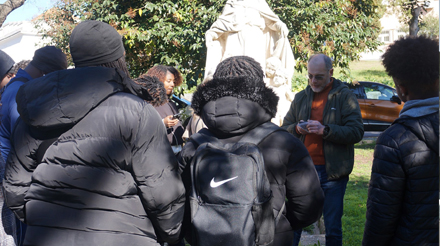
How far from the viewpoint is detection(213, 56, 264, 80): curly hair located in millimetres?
2213

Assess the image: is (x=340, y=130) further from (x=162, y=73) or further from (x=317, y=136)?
(x=162, y=73)

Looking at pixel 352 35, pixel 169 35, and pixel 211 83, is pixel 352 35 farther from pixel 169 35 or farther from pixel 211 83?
pixel 211 83

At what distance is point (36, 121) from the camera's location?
176 cm

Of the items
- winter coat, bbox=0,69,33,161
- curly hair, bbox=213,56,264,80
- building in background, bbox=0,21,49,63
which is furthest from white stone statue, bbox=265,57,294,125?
building in background, bbox=0,21,49,63

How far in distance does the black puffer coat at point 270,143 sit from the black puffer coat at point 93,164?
0.33 metres

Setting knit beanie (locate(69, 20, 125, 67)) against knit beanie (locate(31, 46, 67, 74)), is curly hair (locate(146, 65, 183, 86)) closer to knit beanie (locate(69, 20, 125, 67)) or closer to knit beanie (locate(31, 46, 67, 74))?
knit beanie (locate(31, 46, 67, 74))

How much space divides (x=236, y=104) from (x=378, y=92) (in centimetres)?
1359

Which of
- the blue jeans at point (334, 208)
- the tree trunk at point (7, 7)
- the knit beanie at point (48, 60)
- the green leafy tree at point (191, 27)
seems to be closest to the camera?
the blue jeans at point (334, 208)

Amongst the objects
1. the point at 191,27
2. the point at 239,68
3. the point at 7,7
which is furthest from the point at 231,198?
the point at 7,7

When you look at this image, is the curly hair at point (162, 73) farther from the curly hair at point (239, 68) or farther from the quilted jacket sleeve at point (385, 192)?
the quilted jacket sleeve at point (385, 192)

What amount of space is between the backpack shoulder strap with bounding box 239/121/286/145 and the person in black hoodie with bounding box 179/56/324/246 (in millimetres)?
21

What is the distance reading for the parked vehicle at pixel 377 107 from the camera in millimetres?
13742

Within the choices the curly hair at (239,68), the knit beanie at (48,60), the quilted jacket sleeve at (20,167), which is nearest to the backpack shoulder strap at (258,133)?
the curly hair at (239,68)

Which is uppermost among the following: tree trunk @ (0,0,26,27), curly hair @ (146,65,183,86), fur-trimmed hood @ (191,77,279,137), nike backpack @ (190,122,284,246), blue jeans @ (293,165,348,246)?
tree trunk @ (0,0,26,27)
